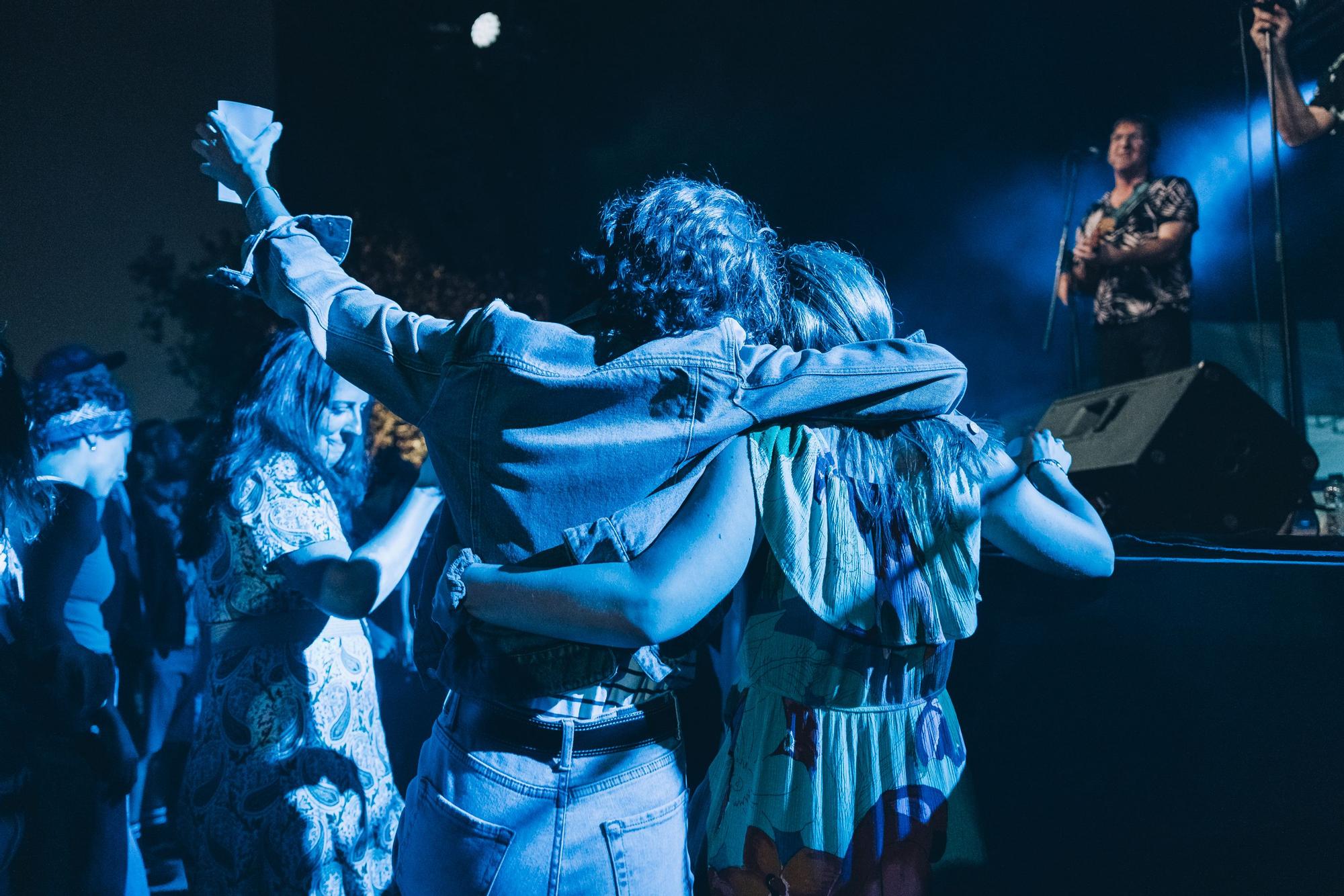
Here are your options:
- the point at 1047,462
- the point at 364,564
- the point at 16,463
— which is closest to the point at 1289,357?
the point at 1047,462

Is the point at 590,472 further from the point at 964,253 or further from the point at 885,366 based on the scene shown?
the point at 964,253

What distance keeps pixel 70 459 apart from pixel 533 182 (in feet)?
17.0

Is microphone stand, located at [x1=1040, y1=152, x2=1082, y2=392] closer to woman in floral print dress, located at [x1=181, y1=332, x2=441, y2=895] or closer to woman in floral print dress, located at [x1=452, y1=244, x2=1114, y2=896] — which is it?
woman in floral print dress, located at [x1=452, y1=244, x2=1114, y2=896]

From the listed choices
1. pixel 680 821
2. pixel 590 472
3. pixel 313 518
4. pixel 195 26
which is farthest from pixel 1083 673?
pixel 195 26

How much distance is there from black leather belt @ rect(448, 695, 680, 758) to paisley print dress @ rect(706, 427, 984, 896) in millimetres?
258

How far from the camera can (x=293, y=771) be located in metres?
1.62

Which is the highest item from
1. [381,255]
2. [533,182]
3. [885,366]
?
[533,182]

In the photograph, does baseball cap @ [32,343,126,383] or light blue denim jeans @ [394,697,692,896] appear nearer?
light blue denim jeans @ [394,697,692,896]

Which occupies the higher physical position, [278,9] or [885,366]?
[278,9]

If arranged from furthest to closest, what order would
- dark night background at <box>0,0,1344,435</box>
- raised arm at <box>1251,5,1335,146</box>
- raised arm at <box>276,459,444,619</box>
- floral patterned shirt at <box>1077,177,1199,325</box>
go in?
dark night background at <box>0,0,1344,435</box>
floral patterned shirt at <box>1077,177,1199,325</box>
raised arm at <box>1251,5,1335,146</box>
raised arm at <box>276,459,444,619</box>

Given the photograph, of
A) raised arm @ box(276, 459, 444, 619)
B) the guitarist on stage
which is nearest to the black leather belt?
raised arm @ box(276, 459, 444, 619)

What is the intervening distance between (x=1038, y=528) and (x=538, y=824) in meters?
0.77

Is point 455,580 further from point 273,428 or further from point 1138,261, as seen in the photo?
point 1138,261

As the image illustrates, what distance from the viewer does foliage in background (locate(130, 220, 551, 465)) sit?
17.8 ft
